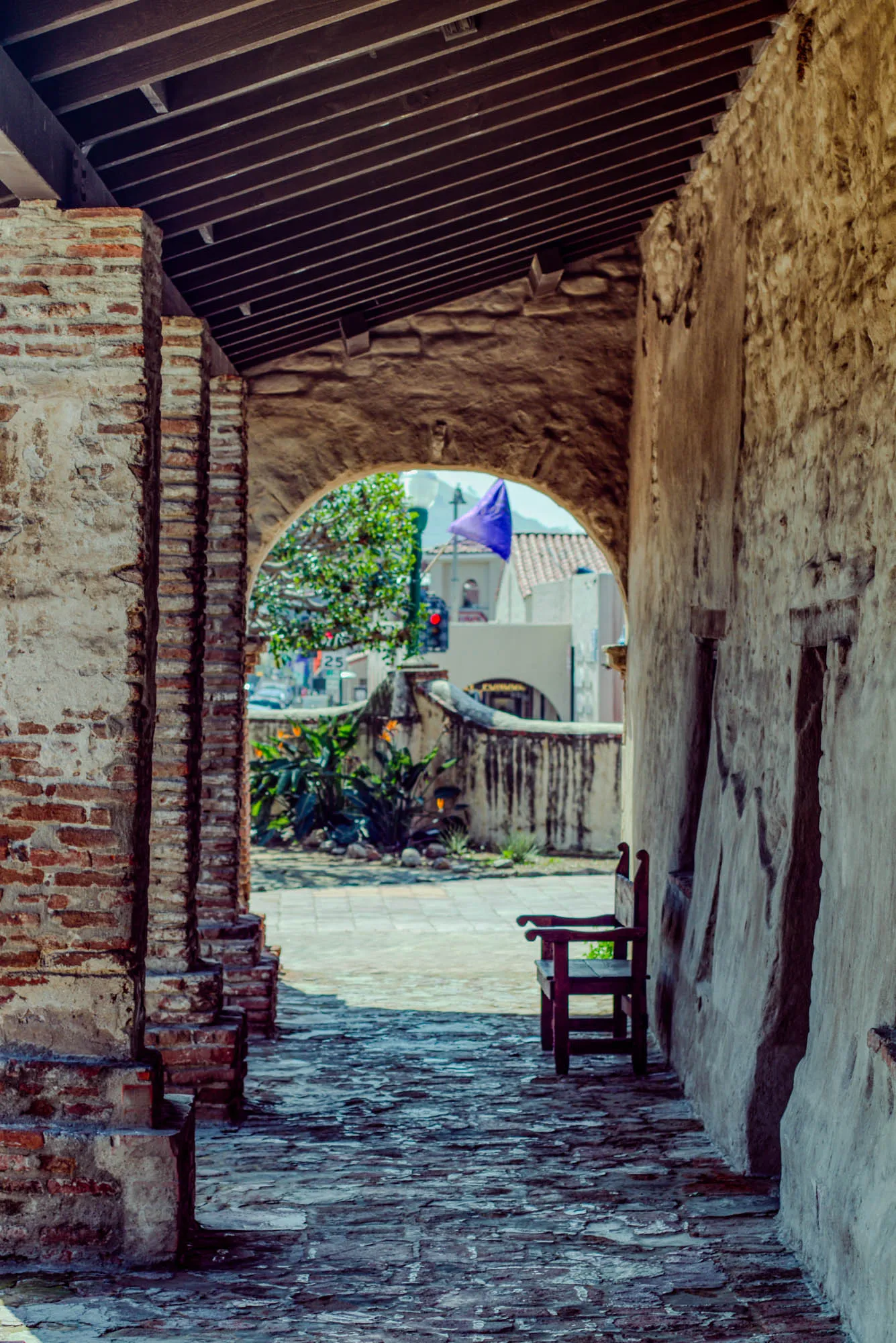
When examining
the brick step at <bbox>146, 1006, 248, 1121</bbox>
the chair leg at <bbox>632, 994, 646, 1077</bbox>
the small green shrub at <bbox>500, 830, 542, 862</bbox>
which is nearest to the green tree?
the small green shrub at <bbox>500, 830, 542, 862</bbox>

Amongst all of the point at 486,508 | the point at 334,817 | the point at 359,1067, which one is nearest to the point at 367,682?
the point at 486,508

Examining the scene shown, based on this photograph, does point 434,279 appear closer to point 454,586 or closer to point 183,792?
point 183,792

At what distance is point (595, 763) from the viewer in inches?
577

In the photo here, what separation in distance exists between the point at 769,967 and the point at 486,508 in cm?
1837

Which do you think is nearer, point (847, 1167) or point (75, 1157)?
point (847, 1167)

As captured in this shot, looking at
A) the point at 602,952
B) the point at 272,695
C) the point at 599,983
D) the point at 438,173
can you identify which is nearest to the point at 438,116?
the point at 438,173

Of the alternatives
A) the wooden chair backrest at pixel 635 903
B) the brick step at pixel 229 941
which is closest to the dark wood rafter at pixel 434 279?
the brick step at pixel 229 941

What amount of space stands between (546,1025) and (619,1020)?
403 millimetres

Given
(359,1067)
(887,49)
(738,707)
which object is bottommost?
(359,1067)

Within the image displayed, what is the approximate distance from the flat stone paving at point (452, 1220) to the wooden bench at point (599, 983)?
5.2 inches

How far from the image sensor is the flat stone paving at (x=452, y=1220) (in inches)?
141

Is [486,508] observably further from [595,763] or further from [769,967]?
[769,967]

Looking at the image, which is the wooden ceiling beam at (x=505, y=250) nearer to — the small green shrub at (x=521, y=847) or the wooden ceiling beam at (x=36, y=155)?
the wooden ceiling beam at (x=36, y=155)

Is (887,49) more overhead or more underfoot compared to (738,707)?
more overhead
